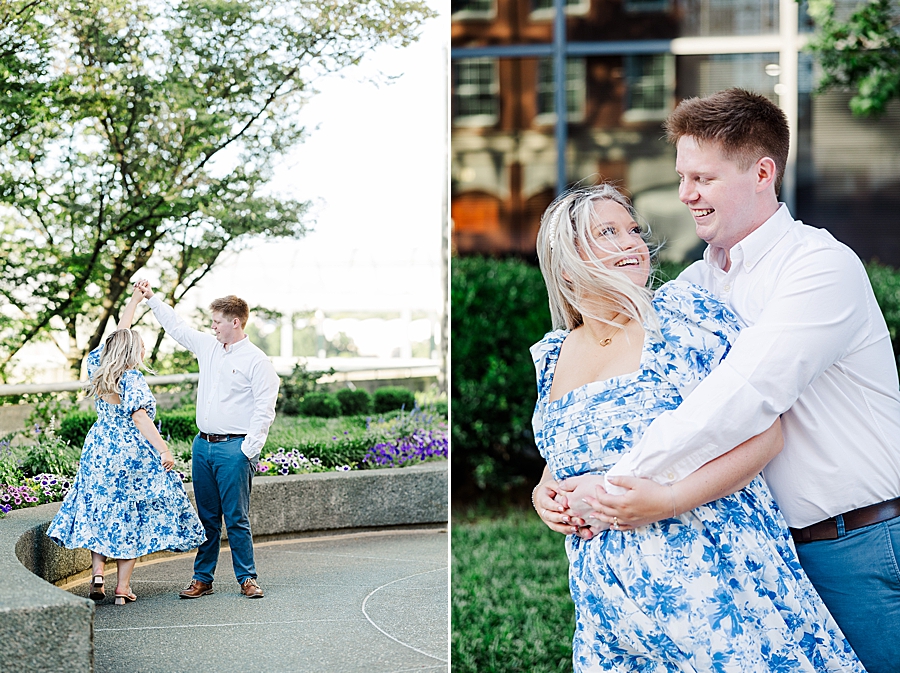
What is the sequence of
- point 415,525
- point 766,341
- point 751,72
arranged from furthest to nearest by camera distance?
point 751,72 → point 415,525 → point 766,341

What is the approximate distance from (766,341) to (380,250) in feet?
7.24

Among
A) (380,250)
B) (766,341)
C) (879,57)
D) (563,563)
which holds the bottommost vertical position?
(563,563)

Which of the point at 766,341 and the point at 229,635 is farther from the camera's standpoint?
the point at 229,635

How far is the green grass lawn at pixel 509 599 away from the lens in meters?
4.31

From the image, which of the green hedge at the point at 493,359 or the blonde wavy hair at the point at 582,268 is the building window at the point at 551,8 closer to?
the green hedge at the point at 493,359

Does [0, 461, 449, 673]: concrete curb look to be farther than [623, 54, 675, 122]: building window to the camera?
No

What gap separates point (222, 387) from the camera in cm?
344

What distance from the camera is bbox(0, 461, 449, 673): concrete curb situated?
2367mm

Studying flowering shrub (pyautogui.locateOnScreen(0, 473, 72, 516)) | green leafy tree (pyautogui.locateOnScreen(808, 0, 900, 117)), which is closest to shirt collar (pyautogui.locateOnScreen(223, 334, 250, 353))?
flowering shrub (pyautogui.locateOnScreen(0, 473, 72, 516))

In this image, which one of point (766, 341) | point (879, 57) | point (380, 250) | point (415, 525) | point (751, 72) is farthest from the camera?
point (751, 72)

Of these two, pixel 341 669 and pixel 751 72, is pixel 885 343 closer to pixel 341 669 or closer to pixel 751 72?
pixel 341 669

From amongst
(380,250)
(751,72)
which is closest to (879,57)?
(751,72)

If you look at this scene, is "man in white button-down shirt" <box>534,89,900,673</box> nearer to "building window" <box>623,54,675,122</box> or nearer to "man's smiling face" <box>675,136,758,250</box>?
"man's smiling face" <box>675,136,758,250</box>

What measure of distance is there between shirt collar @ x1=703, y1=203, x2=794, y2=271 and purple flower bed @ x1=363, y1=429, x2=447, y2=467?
2.36 m
